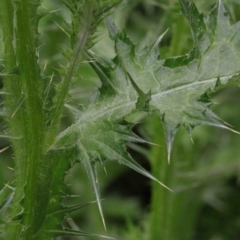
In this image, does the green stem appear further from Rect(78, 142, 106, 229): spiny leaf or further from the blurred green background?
the blurred green background

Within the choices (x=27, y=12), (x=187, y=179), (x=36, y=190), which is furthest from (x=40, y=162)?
(x=187, y=179)

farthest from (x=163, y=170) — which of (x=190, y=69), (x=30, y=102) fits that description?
(x=30, y=102)

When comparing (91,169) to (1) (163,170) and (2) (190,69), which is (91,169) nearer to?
(2) (190,69)

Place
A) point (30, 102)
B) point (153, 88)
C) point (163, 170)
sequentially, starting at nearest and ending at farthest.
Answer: point (30, 102) < point (153, 88) < point (163, 170)

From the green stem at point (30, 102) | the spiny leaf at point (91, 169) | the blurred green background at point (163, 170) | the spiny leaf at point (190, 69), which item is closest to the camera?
the green stem at point (30, 102)

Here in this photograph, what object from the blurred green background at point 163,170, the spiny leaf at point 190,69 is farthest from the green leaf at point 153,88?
the blurred green background at point 163,170

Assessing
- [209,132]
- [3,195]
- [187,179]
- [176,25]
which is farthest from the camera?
[209,132]

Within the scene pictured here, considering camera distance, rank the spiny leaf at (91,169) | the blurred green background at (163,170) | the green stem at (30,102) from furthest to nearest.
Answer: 1. the blurred green background at (163,170)
2. the spiny leaf at (91,169)
3. the green stem at (30,102)

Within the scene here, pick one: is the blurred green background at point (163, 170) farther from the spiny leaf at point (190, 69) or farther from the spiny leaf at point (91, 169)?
the spiny leaf at point (91, 169)

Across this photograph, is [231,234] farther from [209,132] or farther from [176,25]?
[176,25]
